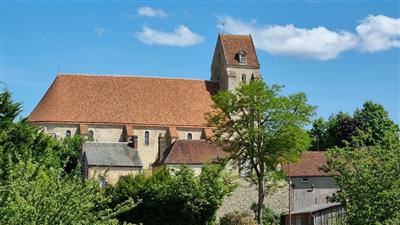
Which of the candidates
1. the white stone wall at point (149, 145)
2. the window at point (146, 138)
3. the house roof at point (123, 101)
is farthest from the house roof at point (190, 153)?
the house roof at point (123, 101)

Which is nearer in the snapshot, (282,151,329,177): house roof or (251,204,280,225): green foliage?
(251,204,280,225): green foliage

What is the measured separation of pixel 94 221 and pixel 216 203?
2496cm

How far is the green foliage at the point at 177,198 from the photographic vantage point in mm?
37812

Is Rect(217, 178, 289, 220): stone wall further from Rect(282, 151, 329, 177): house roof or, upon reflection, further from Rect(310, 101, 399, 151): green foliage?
Rect(310, 101, 399, 151): green foliage

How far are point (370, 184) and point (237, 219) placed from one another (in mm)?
19277

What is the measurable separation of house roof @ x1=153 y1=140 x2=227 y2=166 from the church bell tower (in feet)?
58.7

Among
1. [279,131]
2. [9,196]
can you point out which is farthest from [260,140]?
[9,196]

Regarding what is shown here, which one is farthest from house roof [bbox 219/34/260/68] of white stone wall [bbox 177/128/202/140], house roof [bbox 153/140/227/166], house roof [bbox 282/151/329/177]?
house roof [bbox 153/140/227/166]

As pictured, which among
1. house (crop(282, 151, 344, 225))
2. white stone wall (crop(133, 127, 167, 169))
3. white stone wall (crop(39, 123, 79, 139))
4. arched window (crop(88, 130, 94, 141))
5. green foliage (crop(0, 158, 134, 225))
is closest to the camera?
green foliage (crop(0, 158, 134, 225))

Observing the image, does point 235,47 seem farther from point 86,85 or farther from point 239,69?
point 86,85

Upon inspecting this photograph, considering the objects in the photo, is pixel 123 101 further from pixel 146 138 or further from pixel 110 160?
pixel 110 160

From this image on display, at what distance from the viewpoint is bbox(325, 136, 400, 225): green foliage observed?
20.9 meters

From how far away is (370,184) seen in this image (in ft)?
72.0

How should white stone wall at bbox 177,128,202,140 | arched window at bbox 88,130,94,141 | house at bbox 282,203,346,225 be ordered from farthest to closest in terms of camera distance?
white stone wall at bbox 177,128,202,140
arched window at bbox 88,130,94,141
house at bbox 282,203,346,225
